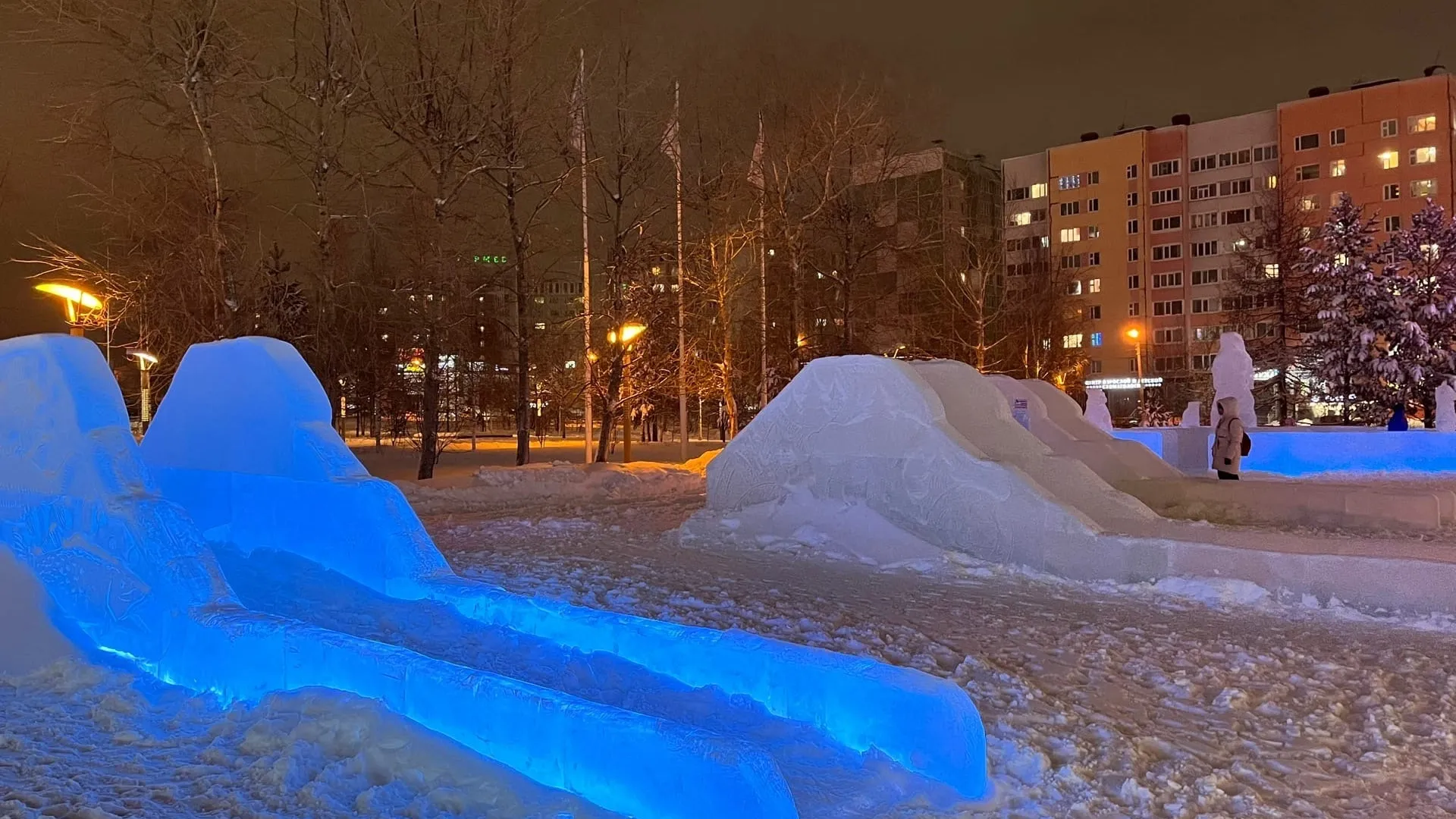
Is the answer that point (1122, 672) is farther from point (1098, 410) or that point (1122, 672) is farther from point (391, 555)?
point (1098, 410)

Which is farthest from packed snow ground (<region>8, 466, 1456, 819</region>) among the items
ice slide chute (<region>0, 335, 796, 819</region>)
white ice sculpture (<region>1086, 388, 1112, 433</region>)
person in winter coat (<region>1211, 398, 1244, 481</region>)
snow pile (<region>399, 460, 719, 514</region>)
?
white ice sculpture (<region>1086, 388, 1112, 433</region>)

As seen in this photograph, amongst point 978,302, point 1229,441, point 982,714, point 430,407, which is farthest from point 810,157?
point 982,714

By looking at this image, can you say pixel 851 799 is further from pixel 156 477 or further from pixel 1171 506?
pixel 1171 506

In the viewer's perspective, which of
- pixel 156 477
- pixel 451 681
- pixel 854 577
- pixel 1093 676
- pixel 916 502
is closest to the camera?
pixel 451 681

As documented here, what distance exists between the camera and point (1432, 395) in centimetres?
2809

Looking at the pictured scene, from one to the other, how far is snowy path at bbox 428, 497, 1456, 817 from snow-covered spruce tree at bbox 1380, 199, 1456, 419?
2499 centimetres

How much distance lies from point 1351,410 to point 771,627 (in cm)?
3111

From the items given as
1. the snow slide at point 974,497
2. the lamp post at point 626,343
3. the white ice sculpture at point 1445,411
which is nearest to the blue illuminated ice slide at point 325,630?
the snow slide at point 974,497

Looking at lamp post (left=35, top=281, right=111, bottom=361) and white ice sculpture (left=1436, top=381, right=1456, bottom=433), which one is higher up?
lamp post (left=35, top=281, right=111, bottom=361)

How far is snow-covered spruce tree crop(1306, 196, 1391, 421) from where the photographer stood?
91.5 feet

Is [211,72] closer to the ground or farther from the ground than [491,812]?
farther from the ground

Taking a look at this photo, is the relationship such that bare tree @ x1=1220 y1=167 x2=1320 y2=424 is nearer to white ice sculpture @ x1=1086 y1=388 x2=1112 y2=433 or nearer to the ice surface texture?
white ice sculpture @ x1=1086 y1=388 x2=1112 y2=433

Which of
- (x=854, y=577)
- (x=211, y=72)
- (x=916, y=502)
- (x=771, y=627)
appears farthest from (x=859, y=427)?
(x=211, y=72)

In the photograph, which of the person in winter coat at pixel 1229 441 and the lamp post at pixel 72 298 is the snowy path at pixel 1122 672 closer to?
the person in winter coat at pixel 1229 441
